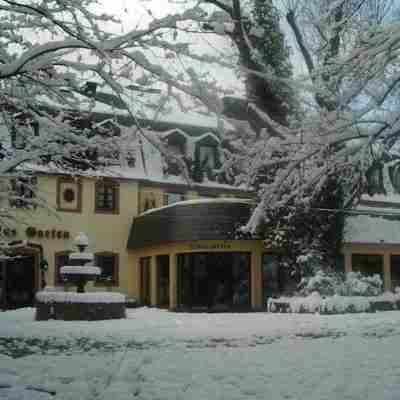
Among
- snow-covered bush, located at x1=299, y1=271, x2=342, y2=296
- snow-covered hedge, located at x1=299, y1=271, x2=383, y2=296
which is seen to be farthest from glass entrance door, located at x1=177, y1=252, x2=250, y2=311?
snow-covered bush, located at x1=299, y1=271, x2=342, y2=296

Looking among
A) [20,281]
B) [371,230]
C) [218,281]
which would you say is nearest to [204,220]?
[218,281]

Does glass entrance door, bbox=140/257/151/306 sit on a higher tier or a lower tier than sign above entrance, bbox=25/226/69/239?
lower

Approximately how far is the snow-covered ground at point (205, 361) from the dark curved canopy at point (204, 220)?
26.9ft

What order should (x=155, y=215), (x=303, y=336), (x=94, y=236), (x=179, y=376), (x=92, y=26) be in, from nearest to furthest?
(x=92, y=26), (x=179, y=376), (x=303, y=336), (x=155, y=215), (x=94, y=236)

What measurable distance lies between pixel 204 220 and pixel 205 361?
14.5 meters

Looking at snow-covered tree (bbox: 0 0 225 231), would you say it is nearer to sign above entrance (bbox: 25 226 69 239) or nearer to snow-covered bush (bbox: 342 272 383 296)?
snow-covered bush (bbox: 342 272 383 296)

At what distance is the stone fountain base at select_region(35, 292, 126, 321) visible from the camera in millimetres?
17844

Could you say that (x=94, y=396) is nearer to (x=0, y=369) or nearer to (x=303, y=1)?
(x=0, y=369)

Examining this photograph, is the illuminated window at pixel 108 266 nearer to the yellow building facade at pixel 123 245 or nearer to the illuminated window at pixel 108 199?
the yellow building facade at pixel 123 245

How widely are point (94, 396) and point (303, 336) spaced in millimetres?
7072

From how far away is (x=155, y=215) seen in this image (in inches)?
1016

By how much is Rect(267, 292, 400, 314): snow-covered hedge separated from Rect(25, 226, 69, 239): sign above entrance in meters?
9.90

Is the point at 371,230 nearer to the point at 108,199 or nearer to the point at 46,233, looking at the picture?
the point at 108,199

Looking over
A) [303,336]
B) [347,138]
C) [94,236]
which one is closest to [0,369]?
[347,138]
